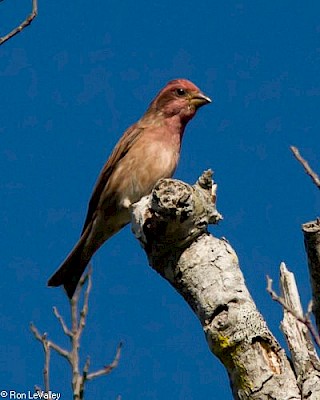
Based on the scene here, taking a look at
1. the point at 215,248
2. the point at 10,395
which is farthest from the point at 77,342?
the point at 215,248

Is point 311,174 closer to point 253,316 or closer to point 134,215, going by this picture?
point 253,316

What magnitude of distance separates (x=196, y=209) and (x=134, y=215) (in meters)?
0.50

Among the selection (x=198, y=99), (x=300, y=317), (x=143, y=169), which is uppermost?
(x=198, y=99)

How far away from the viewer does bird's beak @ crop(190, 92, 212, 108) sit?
918 cm

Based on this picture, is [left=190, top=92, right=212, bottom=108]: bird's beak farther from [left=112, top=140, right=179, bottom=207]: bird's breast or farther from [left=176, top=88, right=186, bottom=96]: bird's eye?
[left=112, top=140, right=179, bottom=207]: bird's breast

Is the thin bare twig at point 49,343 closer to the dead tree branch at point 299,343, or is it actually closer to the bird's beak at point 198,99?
the dead tree branch at point 299,343

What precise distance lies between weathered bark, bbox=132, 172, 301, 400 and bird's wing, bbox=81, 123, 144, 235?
2978 mm

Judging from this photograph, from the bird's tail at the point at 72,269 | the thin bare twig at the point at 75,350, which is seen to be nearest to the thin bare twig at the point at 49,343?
the thin bare twig at the point at 75,350

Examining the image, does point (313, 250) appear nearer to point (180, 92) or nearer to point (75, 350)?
point (75, 350)

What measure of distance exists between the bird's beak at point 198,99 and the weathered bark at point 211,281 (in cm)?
305

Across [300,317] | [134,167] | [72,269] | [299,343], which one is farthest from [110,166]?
[300,317]

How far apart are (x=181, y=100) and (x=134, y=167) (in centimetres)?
97

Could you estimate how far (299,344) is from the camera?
16.6ft

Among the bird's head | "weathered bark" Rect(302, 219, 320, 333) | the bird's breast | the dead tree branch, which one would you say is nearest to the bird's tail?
the bird's breast
